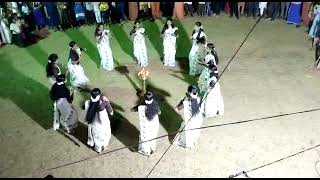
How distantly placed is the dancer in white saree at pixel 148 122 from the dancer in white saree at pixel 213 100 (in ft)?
5.45

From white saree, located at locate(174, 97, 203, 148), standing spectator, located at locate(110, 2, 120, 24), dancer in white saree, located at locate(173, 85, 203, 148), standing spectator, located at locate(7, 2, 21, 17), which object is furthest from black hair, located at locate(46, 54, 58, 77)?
standing spectator, located at locate(110, 2, 120, 24)

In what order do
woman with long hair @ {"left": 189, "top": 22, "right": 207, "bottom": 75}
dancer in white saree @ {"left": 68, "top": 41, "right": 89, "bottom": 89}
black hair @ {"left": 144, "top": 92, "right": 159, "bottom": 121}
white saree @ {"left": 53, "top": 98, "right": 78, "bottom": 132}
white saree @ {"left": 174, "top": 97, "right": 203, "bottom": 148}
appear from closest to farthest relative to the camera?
1. black hair @ {"left": 144, "top": 92, "right": 159, "bottom": 121}
2. white saree @ {"left": 174, "top": 97, "right": 203, "bottom": 148}
3. white saree @ {"left": 53, "top": 98, "right": 78, "bottom": 132}
4. dancer in white saree @ {"left": 68, "top": 41, "right": 89, "bottom": 89}
5. woman with long hair @ {"left": 189, "top": 22, "right": 207, "bottom": 75}

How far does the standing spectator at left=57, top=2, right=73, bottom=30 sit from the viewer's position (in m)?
16.6

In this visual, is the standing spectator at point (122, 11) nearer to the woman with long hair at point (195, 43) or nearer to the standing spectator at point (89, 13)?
the standing spectator at point (89, 13)

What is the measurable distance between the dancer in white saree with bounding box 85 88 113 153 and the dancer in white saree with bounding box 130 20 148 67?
3986mm

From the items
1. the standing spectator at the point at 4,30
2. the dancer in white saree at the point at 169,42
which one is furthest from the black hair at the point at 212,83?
the standing spectator at the point at 4,30

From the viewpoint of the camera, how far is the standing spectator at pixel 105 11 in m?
16.7

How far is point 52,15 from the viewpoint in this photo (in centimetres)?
1664

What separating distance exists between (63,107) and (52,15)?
7.47 meters

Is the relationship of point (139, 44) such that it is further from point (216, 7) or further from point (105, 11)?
point (216, 7)

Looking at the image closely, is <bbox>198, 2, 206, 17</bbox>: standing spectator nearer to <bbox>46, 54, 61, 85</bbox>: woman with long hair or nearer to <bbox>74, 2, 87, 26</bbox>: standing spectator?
<bbox>74, 2, 87, 26</bbox>: standing spectator

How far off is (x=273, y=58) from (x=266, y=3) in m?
3.86

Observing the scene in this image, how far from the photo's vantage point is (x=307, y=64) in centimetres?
1370

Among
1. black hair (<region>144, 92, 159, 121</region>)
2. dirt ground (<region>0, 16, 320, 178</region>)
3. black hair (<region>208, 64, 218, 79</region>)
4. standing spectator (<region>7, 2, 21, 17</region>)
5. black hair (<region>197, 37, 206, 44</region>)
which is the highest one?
standing spectator (<region>7, 2, 21, 17</region>)
